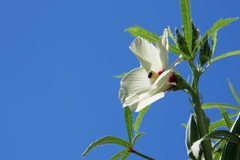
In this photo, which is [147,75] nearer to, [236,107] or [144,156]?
[144,156]

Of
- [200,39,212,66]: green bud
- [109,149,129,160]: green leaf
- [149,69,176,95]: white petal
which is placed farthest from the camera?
[109,149,129,160]: green leaf

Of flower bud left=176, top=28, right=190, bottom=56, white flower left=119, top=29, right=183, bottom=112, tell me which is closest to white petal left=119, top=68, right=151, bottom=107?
white flower left=119, top=29, right=183, bottom=112

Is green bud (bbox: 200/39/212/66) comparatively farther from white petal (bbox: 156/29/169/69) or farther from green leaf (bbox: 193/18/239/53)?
white petal (bbox: 156/29/169/69)

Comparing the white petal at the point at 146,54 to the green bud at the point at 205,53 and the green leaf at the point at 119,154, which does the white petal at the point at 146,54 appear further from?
the green leaf at the point at 119,154

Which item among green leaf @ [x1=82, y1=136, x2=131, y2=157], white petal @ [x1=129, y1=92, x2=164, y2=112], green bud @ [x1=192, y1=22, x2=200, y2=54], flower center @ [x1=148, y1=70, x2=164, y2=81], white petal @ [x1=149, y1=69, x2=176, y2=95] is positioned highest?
green bud @ [x1=192, y1=22, x2=200, y2=54]

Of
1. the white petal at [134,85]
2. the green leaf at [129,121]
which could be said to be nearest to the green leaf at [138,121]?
the green leaf at [129,121]

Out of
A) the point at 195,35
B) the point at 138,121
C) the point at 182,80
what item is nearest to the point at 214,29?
the point at 195,35

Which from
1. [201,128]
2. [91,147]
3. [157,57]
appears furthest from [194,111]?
[91,147]

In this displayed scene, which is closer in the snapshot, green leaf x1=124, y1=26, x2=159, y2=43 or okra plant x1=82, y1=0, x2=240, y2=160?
okra plant x1=82, y1=0, x2=240, y2=160
